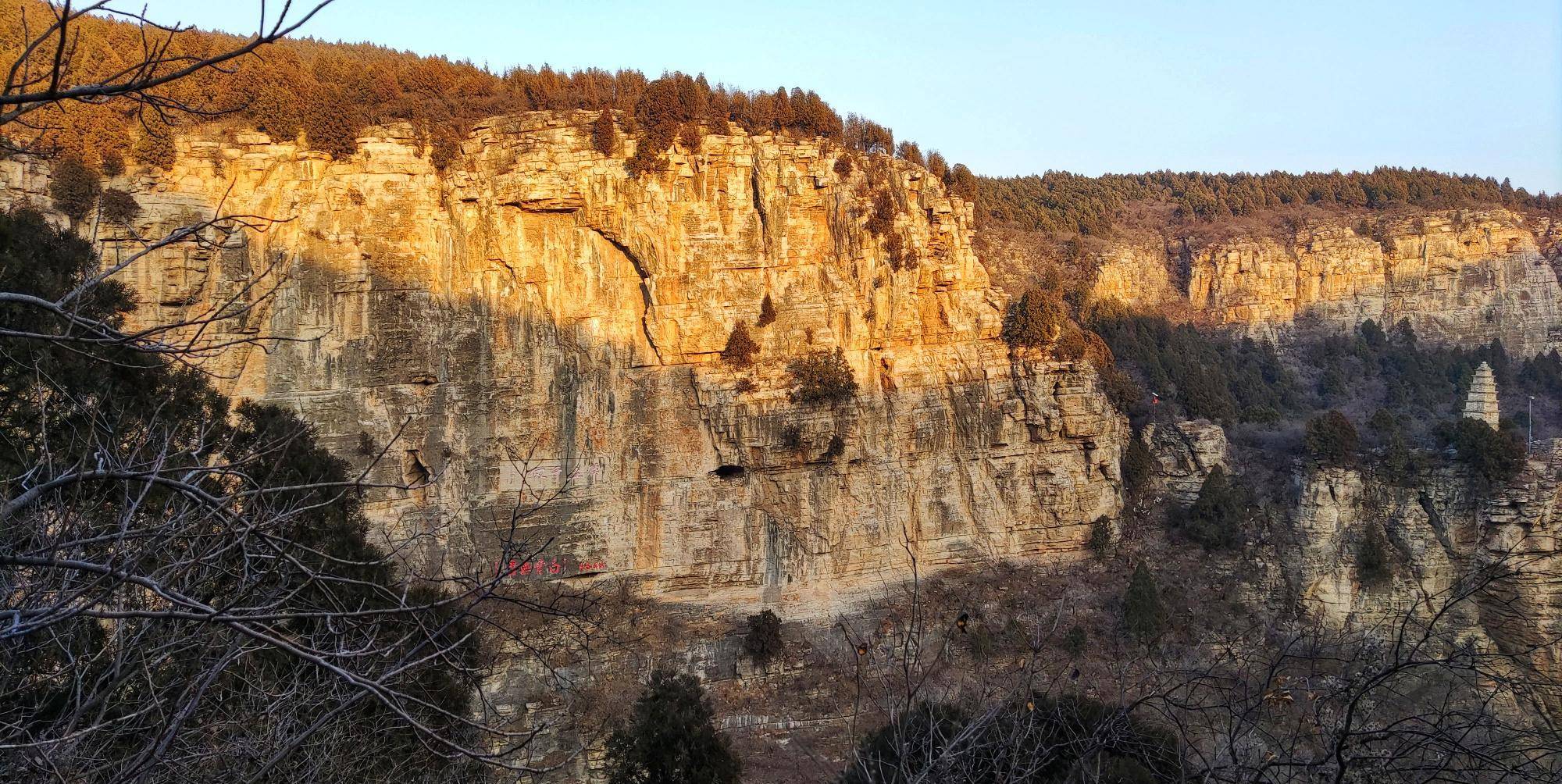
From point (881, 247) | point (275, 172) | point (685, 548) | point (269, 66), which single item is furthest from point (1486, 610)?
point (269, 66)

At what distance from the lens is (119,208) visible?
22109mm

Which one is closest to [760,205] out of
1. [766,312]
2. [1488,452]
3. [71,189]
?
[766,312]

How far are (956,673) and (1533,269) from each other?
32.8 meters

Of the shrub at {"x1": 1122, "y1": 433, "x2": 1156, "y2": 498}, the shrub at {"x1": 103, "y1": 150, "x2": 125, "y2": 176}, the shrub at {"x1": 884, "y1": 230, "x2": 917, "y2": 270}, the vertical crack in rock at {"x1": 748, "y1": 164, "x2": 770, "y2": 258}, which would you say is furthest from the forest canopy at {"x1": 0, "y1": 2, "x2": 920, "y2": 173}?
the shrub at {"x1": 1122, "y1": 433, "x2": 1156, "y2": 498}

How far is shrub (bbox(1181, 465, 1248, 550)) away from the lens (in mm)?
26281

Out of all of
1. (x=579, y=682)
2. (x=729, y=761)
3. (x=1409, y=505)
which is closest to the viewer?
(x=729, y=761)

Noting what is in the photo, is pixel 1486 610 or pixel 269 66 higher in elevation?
pixel 269 66

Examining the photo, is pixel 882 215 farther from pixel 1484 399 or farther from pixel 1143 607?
pixel 1484 399

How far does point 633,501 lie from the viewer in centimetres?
2466

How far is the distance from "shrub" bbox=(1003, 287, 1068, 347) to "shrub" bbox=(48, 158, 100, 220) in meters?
23.0

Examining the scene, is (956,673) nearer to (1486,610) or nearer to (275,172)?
(1486,610)

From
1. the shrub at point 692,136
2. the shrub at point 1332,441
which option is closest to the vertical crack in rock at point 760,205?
the shrub at point 692,136

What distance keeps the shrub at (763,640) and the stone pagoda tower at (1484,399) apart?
1961cm

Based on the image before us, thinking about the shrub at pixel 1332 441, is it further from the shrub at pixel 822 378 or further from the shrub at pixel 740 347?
the shrub at pixel 740 347
